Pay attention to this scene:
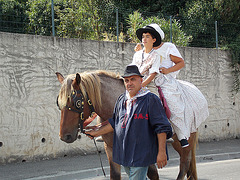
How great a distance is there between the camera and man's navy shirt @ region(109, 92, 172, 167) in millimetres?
3457

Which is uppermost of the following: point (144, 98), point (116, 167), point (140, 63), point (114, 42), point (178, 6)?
point (178, 6)

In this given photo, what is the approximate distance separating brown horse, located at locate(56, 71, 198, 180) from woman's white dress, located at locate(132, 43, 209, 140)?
1.01 ft

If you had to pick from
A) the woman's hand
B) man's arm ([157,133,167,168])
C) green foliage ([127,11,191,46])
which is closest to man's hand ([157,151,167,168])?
man's arm ([157,133,167,168])

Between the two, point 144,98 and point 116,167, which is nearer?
point 144,98

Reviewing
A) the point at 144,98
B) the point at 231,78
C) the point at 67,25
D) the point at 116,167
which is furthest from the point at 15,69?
the point at 231,78

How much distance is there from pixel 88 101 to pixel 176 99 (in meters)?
1.29

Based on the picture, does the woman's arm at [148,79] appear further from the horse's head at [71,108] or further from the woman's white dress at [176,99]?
the horse's head at [71,108]

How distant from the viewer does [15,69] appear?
8.68 meters

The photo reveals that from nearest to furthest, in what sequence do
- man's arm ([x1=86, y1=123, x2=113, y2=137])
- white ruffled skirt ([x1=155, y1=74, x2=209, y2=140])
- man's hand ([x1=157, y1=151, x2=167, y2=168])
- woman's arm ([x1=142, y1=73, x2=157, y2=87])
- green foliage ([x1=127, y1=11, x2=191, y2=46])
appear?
man's hand ([x1=157, y1=151, x2=167, y2=168]) < man's arm ([x1=86, y1=123, x2=113, y2=137]) < woman's arm ([x1=142, y1=73, x2=157, y2=87]) < white ruffled skirt ([x1=155, y1=74, x2=209, y2=140]) < green foliage ([x1=127, y1=11, x2=191, y2=46])

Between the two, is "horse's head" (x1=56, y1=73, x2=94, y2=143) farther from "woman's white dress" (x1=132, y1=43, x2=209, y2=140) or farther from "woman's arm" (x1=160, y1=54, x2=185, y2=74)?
"woman's arm" (x1=160, y1=54, x2=185, y2=74)

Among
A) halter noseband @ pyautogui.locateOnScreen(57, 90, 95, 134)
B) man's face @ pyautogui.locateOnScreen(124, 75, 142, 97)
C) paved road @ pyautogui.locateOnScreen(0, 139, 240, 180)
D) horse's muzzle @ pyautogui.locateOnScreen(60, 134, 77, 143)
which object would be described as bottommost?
paved road @ pyautogui.locateOnScreen(0, 139, 240, 180)

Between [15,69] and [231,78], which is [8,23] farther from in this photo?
[231,78]

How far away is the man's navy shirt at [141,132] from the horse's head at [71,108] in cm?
80

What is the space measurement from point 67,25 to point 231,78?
672cm
